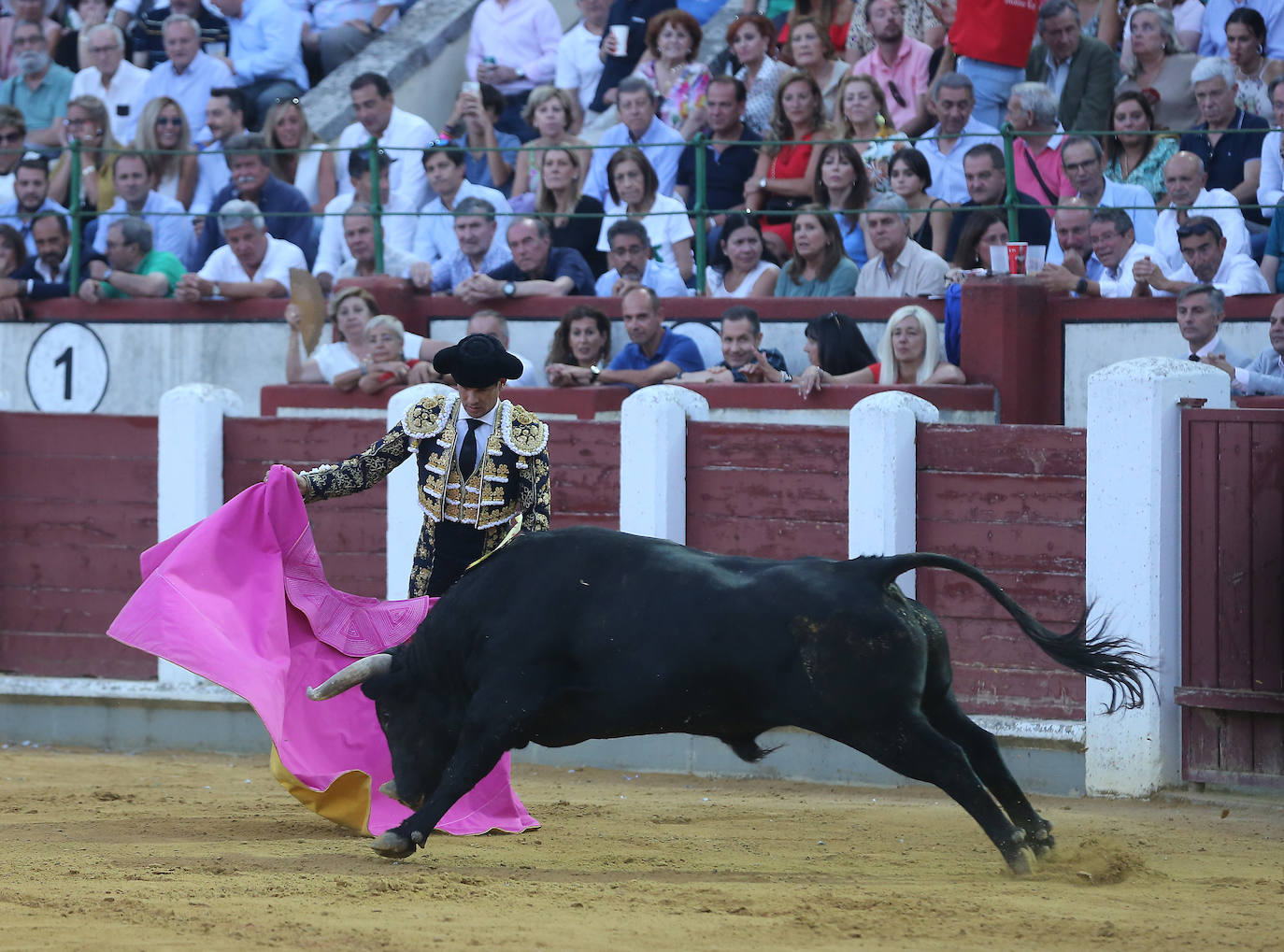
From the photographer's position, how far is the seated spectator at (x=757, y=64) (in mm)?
9477

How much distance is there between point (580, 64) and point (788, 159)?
2.27m

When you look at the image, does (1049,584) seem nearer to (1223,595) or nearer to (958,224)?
(1223,595)

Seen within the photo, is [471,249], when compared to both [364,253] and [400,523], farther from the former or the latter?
[400,523]

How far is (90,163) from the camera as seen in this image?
35.7ft

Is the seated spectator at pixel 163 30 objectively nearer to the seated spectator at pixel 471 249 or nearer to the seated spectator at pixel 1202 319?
the seated spectator at pixel 471 249

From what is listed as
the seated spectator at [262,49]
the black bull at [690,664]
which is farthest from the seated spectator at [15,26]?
the black bull at [690,664]

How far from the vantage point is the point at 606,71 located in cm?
1079

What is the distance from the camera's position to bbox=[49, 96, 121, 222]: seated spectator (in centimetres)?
1072

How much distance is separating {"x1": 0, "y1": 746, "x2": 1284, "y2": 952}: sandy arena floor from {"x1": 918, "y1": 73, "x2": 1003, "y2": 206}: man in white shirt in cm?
324

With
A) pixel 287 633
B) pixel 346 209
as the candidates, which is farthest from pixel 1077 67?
pixel 287 633

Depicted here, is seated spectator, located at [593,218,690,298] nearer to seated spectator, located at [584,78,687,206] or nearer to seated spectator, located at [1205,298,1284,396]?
seated spectator, located at [584,78,687,206]

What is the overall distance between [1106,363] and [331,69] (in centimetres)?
630

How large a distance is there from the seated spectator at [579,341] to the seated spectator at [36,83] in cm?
495

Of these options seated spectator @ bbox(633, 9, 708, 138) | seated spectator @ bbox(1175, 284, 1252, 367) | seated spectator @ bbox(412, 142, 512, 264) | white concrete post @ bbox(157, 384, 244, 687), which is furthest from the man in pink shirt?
white concrete post @ bbox(157, 384, 244, 687)
